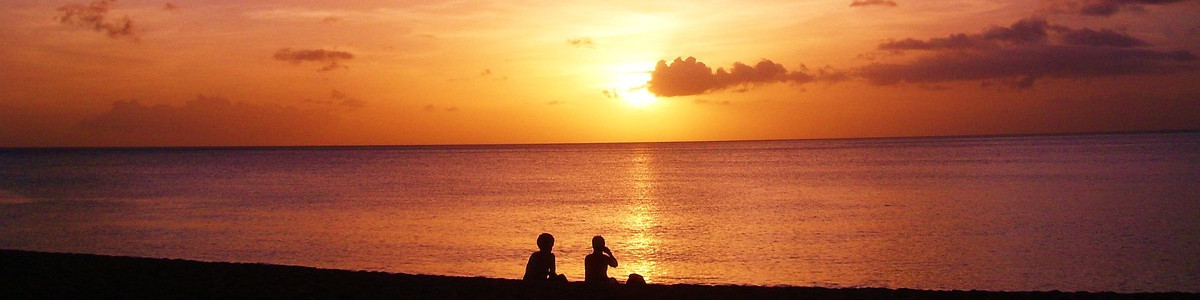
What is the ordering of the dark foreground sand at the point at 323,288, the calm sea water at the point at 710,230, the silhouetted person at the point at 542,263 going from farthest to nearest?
1. the calm sea water at the point at 710,230
2. the silhouetted person at the point at 542,263
3. the dark foreground sand at the point at 323,288

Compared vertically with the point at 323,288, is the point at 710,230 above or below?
below

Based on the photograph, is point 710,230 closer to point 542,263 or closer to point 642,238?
point 642,238

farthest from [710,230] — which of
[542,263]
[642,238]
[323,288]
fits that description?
[323,288]

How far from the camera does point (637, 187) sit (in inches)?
2734

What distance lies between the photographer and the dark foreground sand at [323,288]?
11.6 meters

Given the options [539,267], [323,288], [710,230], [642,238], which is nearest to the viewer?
[323,288]

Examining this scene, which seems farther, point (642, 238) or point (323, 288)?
point (642, 238)

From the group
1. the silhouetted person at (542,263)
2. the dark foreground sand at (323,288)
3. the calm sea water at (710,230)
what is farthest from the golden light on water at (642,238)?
the dark foreground sand at (323,288)

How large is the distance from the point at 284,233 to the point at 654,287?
79.6ft

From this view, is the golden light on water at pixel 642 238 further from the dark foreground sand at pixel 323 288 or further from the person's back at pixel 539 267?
the dark foreground sand at pixel 323 288

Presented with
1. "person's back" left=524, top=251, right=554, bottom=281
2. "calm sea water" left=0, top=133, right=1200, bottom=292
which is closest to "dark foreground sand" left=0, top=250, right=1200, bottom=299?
"person's back" left=524, top=251, right=554, bottom=281

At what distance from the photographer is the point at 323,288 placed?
40.0 feet

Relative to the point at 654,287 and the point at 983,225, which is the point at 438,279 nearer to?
the point at 654,287

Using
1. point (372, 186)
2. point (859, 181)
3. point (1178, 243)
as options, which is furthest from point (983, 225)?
point (372, 186)
